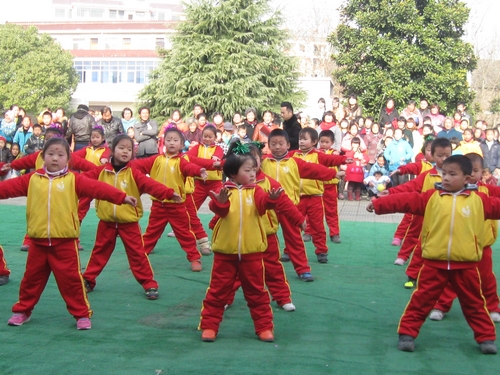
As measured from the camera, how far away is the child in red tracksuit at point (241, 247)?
5223 mm

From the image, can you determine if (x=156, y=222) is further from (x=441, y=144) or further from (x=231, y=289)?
(x=441, y=144)

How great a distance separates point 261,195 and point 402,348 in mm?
1515

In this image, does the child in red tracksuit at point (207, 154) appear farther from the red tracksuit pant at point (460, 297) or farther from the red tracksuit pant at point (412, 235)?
the red tracksuit pant at point (460, 297)

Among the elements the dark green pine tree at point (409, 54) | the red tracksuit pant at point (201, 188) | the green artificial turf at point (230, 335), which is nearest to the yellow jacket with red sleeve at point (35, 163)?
the green artificial turf at point (230, 335)

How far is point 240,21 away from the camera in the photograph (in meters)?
22.3

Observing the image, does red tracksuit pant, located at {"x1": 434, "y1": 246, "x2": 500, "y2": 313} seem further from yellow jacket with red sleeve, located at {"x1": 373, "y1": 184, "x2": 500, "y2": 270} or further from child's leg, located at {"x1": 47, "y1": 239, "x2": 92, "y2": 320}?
child's leg, located at {"x1": 47, "y1": 239, "x2": 92, "y2": 320}

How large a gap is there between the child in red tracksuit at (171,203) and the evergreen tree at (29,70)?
31.1 meters

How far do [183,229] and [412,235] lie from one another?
2.66 metres

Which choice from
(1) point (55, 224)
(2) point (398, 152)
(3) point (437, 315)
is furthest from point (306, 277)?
(2) point (398, 152)

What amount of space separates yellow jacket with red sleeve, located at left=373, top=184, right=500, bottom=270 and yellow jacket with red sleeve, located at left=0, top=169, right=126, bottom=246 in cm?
233

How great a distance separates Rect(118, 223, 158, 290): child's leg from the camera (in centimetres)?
652

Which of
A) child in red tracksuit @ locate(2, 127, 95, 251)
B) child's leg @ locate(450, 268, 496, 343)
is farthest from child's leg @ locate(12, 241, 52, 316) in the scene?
child's leg @ locate(450, 268, 496, 343)

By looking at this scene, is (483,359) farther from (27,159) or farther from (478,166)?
(27,159)

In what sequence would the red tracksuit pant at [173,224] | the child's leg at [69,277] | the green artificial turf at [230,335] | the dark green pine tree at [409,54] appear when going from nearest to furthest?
the green artificial turf at [230,335]
the child's leg at [69,277]
the red tracksuit pant at [173,224]
the dark green pine tree at [409,54]
